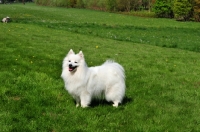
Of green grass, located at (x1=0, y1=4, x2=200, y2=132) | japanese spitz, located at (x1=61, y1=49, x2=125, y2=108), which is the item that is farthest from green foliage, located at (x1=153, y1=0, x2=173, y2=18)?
japanese spitz, located at (x1=61, y1=49, x2=125, y2=108)

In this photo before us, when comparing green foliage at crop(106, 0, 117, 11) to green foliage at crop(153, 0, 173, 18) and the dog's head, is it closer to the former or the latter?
green foliage at crop(153, 0, 173, 18)

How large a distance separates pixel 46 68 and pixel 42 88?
2585mm

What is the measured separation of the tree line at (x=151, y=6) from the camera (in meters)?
74.4

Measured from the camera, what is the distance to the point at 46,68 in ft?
39.8

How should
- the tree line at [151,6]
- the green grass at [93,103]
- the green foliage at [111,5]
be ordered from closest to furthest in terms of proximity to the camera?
1. the green grass at [93,103]
2. the tree line at [151,6]
3. the green foliage at [111,5]

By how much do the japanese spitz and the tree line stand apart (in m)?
70.7

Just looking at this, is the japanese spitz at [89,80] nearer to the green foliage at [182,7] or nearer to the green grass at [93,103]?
the green grass at [93,103]

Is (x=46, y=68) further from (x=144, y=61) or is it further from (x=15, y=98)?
(x=144, y=61)

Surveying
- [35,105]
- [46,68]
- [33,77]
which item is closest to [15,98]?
[35,105]

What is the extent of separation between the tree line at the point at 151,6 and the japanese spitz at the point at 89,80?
232ft

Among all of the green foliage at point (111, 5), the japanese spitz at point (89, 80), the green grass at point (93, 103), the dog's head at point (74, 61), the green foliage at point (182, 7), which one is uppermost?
the green foliage at point (111, 5)

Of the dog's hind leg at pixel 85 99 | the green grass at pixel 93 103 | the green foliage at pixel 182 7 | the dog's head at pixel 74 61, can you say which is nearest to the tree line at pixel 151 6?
the green foliage at pixel 182 7

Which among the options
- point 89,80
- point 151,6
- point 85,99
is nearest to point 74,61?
point 89,80

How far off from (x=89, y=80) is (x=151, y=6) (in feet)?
313
